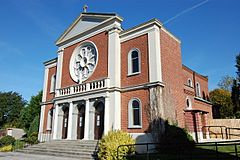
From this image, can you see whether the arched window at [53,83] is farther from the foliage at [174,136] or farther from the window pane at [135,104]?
the foliage at [174,136]

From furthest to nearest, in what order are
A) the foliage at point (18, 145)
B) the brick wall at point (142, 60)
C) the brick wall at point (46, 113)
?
the brick wall at point (46, 113)
the foliage at point (18, 145)
the brick wall at point (142, 60)

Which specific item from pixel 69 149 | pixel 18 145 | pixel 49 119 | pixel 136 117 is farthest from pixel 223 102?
pixel 18 145

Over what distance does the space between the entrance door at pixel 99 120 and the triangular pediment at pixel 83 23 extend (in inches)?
308

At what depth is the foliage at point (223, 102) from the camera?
128 ft

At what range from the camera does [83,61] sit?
21.7 metres

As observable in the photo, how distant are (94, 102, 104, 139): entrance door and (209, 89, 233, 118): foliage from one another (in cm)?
2819

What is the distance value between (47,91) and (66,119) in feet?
19.4

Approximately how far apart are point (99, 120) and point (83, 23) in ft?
34.0

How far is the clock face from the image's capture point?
20.8 meters

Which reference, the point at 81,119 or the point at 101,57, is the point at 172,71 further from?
the point at 81,119

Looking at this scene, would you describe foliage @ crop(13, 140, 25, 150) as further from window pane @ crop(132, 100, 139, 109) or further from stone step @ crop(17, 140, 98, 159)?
window pane @ crop(132, 100, 139, 109)

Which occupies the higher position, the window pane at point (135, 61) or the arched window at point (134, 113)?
the window pane at point (135, 61)

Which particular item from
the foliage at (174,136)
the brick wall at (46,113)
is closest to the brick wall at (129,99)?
the foliage at (174,136)

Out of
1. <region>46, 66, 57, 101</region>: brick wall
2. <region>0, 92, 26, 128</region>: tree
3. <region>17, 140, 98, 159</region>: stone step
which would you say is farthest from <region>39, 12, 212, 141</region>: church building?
<region>0, 92, 26, 128</region>: tree
